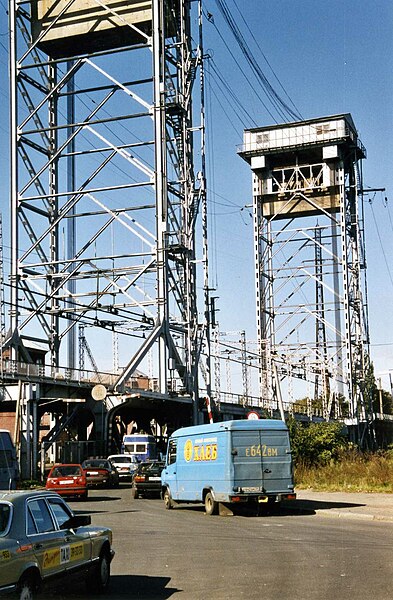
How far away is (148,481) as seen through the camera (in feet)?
113

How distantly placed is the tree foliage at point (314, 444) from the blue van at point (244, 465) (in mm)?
12511

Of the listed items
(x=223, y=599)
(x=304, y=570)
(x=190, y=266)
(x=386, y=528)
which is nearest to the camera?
(x=223, y=599)

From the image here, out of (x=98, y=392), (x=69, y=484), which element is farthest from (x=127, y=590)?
(x=98, y=392)

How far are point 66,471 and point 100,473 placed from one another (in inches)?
334

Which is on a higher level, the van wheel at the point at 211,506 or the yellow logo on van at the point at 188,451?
the yellow logo on van at the point at 188,451

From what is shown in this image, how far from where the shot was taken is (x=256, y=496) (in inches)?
959

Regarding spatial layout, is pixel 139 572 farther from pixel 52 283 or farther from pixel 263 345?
pixel 263 345

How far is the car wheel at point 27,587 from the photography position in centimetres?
934

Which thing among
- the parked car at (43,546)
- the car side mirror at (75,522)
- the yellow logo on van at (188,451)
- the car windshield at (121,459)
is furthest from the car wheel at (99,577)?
the car windshield at (121,459)

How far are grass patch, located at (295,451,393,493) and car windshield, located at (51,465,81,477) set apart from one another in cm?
822

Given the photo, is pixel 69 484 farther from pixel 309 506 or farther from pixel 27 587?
pixel 27 587

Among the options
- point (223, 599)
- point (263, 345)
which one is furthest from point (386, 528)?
point (263, 345)

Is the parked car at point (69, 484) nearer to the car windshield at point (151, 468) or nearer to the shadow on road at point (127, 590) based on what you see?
the car windshield at point (151, 468)

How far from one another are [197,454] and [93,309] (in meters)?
32.2
